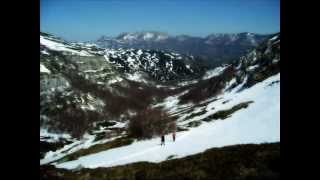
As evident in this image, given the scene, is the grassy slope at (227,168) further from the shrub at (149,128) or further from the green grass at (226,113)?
the shrub at (149,128)

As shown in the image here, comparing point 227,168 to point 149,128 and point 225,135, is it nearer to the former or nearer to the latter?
point 225,135

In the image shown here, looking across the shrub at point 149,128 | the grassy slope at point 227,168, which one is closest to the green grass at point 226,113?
the shrub at point 149,128

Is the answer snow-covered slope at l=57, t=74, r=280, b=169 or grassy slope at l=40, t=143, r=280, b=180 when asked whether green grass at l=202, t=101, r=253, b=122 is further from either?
grassy slope at l=40, t=143, r=280, b=180

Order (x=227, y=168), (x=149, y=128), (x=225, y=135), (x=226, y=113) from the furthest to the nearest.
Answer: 1. (x=149, y=128)
2. (x=226, y=113)
3. (x=225, y=135)
4. (x=227, y=168)

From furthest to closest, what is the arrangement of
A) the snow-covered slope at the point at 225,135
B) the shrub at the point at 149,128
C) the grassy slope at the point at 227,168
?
the shrub at the point at 149,128
the snow-covered slope at the point at 225,135
the grassy slope at the point at 227,168

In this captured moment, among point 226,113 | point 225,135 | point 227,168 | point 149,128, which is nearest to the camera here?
point 227,168

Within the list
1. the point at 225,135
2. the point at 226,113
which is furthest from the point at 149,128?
the point at 225,135

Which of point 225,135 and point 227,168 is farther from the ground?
point 227,168

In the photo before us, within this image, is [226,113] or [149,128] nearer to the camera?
[226,113]

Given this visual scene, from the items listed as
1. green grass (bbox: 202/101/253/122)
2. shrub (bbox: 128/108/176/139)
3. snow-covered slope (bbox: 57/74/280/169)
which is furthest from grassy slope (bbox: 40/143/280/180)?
shrub (bbox: 128/108/176/139)

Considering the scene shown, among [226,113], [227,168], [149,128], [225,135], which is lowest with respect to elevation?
[149,128]

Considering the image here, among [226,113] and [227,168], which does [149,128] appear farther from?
[227,168]
